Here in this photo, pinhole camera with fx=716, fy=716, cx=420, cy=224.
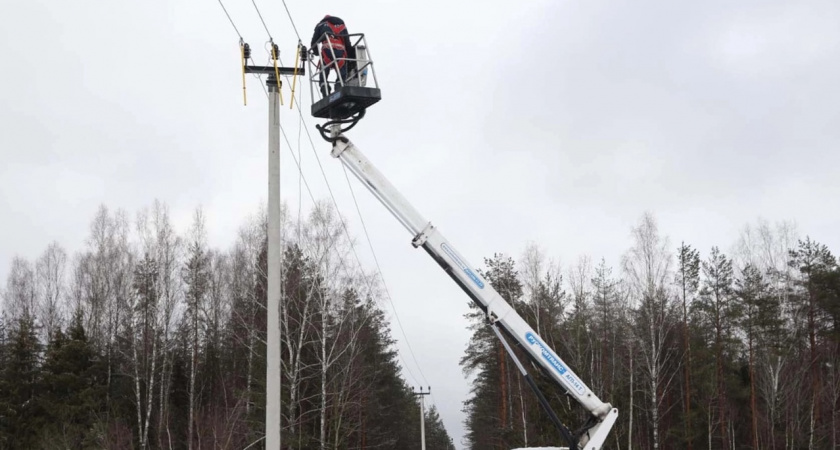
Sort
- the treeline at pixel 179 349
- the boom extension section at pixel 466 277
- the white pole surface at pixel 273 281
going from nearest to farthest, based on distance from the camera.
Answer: the white pole surface at pixel 273 281
the boom extension section at pixel 466 277
the treeline at pixel 179 349

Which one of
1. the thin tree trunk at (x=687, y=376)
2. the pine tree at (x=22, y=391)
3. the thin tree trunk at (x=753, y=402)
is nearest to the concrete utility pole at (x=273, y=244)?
the pine tree at (x=22, y=391)

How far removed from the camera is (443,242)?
10578 millimetres

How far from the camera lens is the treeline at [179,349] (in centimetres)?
2939

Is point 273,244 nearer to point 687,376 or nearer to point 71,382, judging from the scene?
point 71,382

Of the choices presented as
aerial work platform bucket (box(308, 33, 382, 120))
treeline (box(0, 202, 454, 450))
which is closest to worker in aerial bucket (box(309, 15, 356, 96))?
aerial work platform bucket (box(308, 33, 382, 120))

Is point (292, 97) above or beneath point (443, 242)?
above

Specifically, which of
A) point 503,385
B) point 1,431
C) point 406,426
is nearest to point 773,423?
point 503,385

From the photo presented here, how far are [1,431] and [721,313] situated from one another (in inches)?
1476

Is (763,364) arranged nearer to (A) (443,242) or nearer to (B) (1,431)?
(A) (443,242)

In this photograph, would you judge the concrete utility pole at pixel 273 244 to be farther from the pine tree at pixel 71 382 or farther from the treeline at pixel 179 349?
the pine tree at pixel 71 382

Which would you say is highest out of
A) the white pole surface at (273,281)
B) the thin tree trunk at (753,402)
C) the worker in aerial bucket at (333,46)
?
the worker in aerial bucket at (333,46)

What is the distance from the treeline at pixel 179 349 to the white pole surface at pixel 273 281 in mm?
16834

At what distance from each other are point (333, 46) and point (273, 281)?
3.62 metres

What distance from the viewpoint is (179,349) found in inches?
1602
